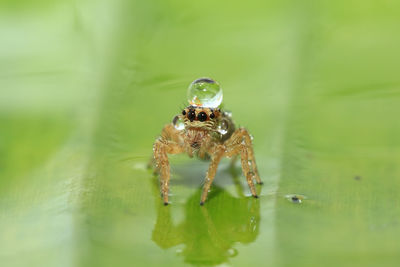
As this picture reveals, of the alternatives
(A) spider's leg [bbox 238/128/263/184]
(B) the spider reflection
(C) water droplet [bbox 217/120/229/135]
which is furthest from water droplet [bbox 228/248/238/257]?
(C) water droplet [bbox 217/120/229/135]

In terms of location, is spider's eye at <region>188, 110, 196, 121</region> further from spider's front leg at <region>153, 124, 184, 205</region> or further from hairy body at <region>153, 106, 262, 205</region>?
spider's front leg at <region>153, 124, 184, 205</region>

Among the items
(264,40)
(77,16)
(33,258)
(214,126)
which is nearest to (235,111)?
(214,126)

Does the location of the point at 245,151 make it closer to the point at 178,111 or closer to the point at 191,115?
the point at 191,115

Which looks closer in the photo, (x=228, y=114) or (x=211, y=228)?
(x=211, y=228)

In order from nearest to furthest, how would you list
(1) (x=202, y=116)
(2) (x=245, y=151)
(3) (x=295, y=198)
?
1. (3) (x=295, y=198)
2. (2) (x=245, y=151)
3. (1) (x=202, y=116)

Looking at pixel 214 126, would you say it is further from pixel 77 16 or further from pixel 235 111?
pixel 77 16

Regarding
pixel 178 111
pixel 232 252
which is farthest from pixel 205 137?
pixel 232 252

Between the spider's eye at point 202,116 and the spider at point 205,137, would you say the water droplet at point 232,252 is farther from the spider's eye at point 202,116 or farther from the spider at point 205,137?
the spider's eye at point 202,116
